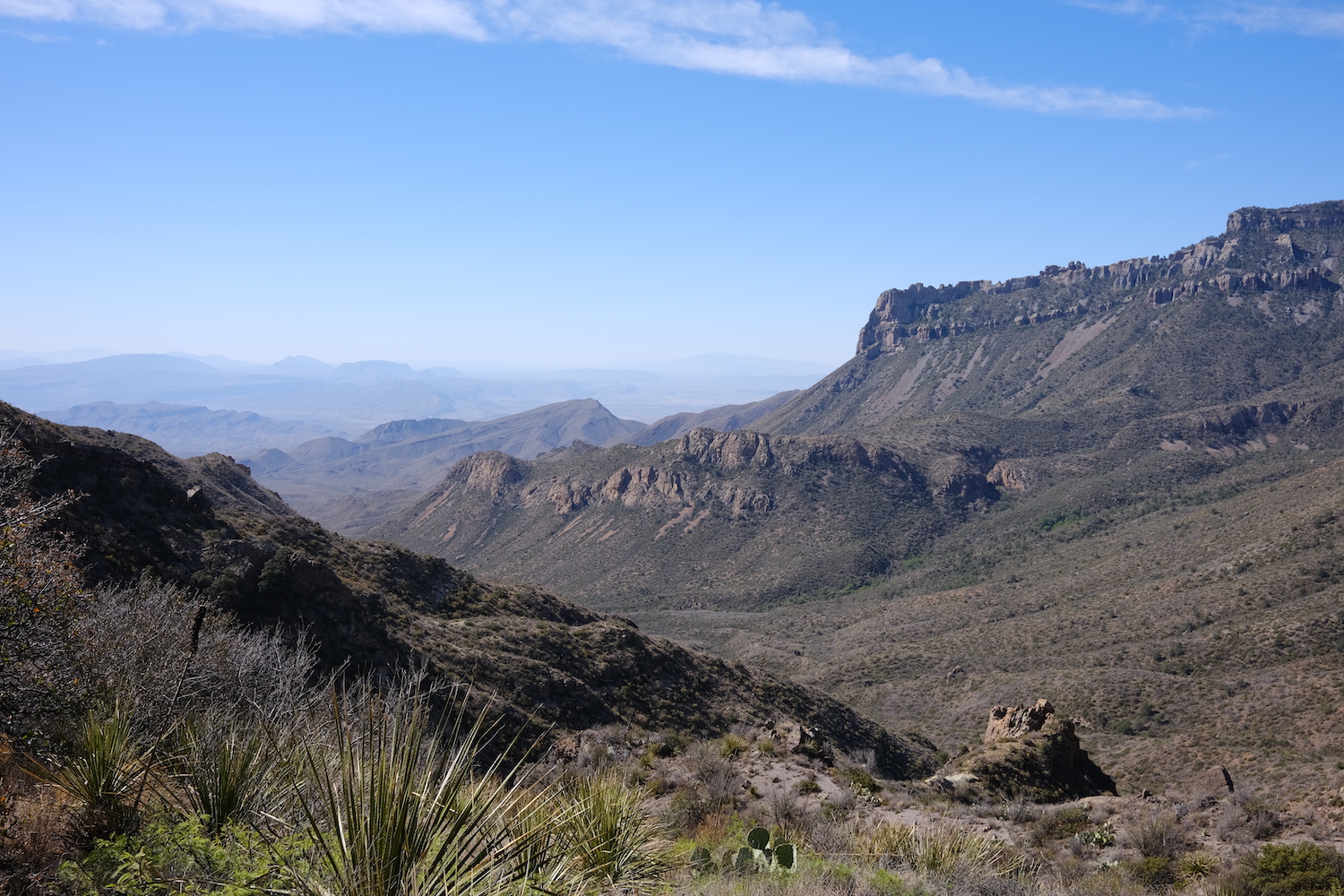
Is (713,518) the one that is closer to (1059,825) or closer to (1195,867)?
(1059,825)

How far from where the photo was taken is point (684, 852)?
772cm

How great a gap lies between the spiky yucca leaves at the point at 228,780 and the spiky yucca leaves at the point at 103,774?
0.31m

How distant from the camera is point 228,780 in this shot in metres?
5.58

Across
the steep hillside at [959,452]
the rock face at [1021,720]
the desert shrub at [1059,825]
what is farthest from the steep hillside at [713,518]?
the desert shrub at [1059,825]

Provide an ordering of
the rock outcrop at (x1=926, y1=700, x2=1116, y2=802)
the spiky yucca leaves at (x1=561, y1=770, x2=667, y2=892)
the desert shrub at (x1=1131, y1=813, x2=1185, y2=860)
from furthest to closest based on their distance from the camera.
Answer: the rock outcrop at (x1=926, y1=700, x2=1116, y2=802), the desert shrub at (x1=1131, y1=813, x2=1185, y2=860), the spiky yucca leaves at (x1=561, y1=770, x2=667, y2=892)

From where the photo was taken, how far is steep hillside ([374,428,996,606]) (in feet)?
236

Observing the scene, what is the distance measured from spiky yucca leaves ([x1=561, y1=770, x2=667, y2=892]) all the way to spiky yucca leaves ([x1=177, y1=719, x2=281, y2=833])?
2352mm

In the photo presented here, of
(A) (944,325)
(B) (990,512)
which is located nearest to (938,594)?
(B) (990,512)

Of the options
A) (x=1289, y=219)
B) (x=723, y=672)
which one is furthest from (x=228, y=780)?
(x=1289, y=219)

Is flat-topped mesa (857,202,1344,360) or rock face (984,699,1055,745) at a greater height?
flat-topped mesa (857,202,1344,360)

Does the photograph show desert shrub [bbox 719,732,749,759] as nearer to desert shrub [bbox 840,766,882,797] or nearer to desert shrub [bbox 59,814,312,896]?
desert shrub [bbox 840,766,882,797]

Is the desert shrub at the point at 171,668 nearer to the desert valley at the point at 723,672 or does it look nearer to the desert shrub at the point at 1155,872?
the desert valley at the point at 723,672

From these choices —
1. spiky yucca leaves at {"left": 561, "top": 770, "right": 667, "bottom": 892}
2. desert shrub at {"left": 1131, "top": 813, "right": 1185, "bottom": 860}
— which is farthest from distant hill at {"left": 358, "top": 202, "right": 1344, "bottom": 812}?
spiky yucca leaves at {"left": 561, "top": 770, "right": 667, "bottom": 892}

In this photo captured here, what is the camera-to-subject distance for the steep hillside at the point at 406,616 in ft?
62.3
